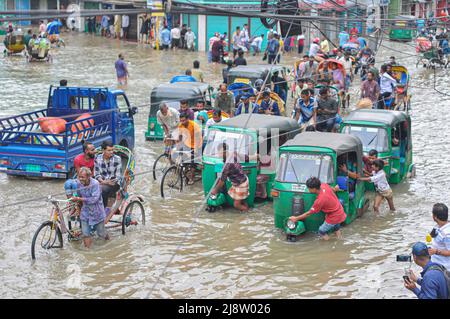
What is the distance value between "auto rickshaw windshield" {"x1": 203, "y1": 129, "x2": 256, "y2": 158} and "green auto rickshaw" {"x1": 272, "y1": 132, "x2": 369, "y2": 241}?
104cm

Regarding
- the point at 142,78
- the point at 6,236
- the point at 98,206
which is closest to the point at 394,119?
the point at 98,206

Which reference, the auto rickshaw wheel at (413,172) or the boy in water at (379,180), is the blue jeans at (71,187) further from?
the auto rickshaw wheel at (413,172)

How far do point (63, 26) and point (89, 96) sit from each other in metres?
39.2

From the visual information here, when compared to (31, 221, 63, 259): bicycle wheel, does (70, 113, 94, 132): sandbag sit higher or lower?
higher

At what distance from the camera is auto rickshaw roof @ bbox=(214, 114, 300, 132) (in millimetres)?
14742

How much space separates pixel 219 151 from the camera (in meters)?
14.6

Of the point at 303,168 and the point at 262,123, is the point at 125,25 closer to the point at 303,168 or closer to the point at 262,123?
the point at 262,123

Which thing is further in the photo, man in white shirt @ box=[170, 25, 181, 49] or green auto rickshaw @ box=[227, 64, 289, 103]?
man in white shirt @ box=[170, 25, 181, 49]

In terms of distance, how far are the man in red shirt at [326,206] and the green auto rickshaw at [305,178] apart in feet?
0.80

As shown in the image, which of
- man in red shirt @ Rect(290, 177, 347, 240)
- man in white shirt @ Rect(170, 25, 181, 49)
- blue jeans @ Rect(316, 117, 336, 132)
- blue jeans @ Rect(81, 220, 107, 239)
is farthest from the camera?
man in white shirt @ Rect(170, 25, 181, 49)

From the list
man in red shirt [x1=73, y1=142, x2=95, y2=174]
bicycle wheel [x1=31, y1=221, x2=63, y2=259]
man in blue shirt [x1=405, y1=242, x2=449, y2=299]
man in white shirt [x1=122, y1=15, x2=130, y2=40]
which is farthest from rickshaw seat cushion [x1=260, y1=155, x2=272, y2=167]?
man in white shirt [x1=122, y1=15, x2=130, y2=40]

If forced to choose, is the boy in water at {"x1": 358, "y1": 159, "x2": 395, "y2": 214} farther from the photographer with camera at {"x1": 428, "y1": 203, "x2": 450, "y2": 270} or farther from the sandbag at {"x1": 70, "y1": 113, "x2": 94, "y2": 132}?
the sandbag at {"x1": 70, "y1": 113, "x2": 94, "y2": 132}

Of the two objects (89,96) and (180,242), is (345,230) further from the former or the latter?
(89,96)

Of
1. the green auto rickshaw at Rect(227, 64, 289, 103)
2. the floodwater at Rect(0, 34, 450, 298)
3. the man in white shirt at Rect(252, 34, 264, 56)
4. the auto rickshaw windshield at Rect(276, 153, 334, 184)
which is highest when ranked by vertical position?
the man in white shirt at Rect(252, 34, 264, 56)
